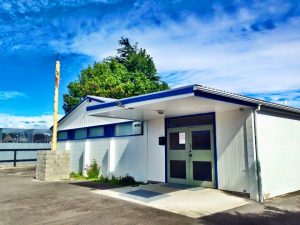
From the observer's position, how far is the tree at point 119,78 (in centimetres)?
2945

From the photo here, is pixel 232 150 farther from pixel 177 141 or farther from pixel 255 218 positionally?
pixel 255 218

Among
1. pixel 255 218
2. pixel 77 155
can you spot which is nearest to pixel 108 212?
pixel 255 218

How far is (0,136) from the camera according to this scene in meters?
26.1

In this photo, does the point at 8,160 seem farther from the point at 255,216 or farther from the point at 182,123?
the point at 255,216

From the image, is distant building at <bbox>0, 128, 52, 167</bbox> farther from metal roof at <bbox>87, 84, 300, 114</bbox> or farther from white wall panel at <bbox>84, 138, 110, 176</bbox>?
metal roof at <bbox>87, 84, 300, 114</bbox>

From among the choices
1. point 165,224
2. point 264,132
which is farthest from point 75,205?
point 264,132

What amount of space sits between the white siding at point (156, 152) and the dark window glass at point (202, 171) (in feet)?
5.32

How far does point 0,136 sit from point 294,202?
2548 cm

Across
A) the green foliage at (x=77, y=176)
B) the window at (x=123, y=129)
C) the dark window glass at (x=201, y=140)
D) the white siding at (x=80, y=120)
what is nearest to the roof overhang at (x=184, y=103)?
the dark window glass at (x=201, y=140)

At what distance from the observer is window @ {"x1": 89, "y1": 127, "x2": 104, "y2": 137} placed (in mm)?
15009

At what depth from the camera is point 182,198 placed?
8.34 m

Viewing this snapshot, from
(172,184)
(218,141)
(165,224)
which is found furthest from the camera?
(172,184)

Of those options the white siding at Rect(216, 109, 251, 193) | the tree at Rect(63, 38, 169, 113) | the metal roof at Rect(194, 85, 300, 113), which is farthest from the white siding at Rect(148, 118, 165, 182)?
the tree at Rect(63, 38, 169, 113)

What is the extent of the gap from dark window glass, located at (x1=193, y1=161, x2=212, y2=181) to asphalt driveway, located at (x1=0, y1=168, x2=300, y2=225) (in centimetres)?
230
